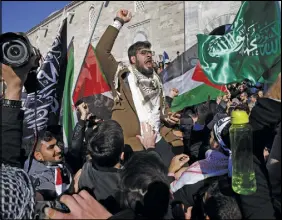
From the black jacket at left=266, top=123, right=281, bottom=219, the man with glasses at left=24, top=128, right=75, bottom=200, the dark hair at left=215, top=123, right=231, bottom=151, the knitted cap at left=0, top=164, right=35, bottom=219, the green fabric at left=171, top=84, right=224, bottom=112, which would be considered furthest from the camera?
the green fabric at left=171, top=84, right=224, bottom=112

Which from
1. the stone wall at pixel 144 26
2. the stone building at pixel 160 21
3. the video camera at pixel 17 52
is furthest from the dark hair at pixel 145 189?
the stone wall at pixel 144 26

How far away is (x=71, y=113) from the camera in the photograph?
394 centimetres

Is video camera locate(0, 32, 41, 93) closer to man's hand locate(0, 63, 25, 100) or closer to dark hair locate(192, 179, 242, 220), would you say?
man's hand locate(0, 63, 25, 100)

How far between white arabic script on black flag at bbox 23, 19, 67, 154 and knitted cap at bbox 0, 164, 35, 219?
5.13 feet

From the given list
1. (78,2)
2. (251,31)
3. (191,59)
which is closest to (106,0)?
(78,2)

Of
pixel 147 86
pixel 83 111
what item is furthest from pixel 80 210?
pixel 83 111

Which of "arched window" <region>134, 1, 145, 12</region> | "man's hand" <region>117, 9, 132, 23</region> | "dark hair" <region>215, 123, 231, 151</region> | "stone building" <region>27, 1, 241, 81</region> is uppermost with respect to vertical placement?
"arched window" <region>134, 1, 145, 12</region>

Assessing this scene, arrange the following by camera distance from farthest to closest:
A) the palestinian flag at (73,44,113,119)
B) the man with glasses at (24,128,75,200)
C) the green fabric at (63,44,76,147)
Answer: the palestinian flag at (73,44,113,119) < the green fabric at (63,44,76,147) < the man with glasses at (24,128,75,200)

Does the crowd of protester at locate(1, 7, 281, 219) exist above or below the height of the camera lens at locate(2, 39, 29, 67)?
below

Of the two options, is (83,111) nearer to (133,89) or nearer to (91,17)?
(133,89)

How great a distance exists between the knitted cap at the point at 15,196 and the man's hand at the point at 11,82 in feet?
1.50

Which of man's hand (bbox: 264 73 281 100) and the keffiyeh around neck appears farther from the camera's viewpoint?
the keffiyeh around neck

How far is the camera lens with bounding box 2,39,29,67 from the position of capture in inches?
67.3

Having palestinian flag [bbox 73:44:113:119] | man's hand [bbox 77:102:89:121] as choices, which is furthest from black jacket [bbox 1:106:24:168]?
palestinian flag [bbox 73:44:113:119]
